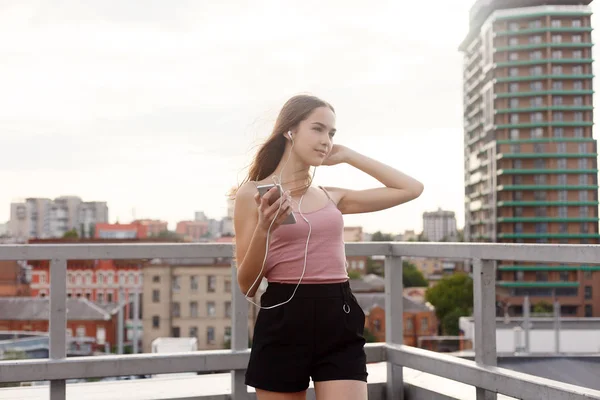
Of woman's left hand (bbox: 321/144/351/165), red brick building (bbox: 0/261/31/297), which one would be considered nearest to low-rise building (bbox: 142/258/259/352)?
red brick building (bbox: 0/261/31/297)

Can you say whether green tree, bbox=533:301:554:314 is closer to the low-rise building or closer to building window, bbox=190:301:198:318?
the low-rise building

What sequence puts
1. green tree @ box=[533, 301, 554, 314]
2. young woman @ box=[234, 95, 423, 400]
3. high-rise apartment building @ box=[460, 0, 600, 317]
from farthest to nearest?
high-rise apartment building @ box=[460, 0, 600, 317] → green tree @ box=[533, 301, 554, 314] → young woman @ box=[234, 95, 423, 400]

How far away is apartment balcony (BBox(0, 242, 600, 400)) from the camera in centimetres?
262

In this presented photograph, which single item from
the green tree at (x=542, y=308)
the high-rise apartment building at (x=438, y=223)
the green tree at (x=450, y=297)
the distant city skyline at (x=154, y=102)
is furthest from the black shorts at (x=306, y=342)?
the high-rise apartment building at (x=438, y=223)

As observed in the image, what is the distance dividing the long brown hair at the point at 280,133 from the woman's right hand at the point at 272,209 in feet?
1.31

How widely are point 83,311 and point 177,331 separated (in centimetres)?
1226

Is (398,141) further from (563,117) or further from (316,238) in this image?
(316,238)

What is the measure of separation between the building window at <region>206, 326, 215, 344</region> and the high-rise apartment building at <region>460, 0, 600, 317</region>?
37044mm

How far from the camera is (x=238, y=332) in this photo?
10.5 ft

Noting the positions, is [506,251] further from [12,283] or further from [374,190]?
[12,283]

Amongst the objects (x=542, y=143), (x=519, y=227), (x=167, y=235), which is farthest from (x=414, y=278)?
(x=167, y=235)

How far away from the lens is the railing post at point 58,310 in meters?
2.93

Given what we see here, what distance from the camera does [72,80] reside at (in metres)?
109

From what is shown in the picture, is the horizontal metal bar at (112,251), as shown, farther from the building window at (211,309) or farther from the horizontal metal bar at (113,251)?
the building window at (211,309)
